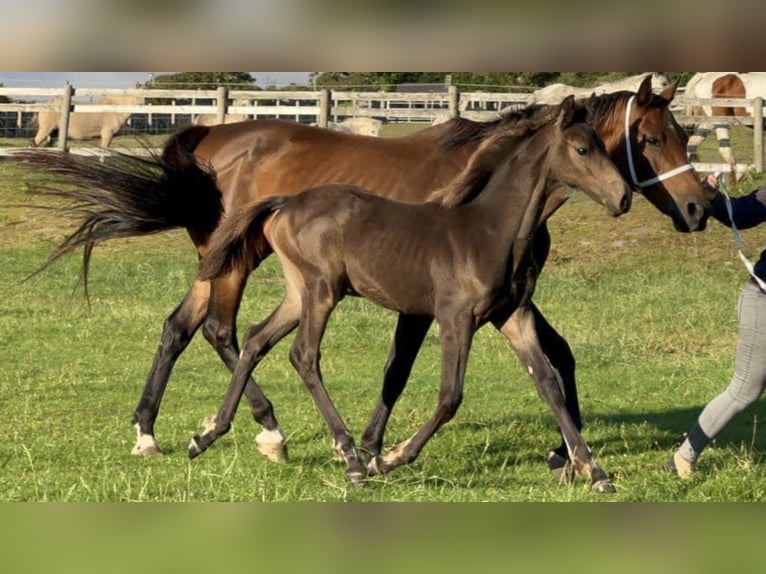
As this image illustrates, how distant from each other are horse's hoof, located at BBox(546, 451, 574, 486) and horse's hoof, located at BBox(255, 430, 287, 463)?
1517 millimetres

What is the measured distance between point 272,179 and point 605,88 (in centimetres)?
601

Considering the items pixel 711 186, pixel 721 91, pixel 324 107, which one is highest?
pixel 721 91

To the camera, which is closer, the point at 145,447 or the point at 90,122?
the point at 145,447

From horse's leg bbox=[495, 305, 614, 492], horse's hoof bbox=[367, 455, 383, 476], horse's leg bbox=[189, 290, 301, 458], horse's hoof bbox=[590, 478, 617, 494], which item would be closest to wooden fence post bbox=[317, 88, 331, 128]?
horse's leg bbox=[189, 290, 301, 458]

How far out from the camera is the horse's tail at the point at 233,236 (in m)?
6.10

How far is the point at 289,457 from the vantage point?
6504mm

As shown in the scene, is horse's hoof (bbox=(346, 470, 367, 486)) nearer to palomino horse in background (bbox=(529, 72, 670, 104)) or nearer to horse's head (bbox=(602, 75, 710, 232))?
horse's head (bbox=(602, 75, 710, 232))

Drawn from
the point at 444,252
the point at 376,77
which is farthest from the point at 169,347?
the point at 376,77

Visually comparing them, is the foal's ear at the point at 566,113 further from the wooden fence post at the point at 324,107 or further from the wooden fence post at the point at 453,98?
the wooden fence post at the point at 324,107

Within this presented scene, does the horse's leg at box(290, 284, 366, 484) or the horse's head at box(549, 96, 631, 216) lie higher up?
the horse's head at box(549, 96, 631, 216)

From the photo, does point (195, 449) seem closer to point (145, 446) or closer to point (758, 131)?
point (145, 446)

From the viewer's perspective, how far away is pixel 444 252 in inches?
225

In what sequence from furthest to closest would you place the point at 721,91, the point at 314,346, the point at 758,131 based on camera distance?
the point at 721,91, the point at 758,131, the point at 314,346

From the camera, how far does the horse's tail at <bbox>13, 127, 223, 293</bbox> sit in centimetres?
667
